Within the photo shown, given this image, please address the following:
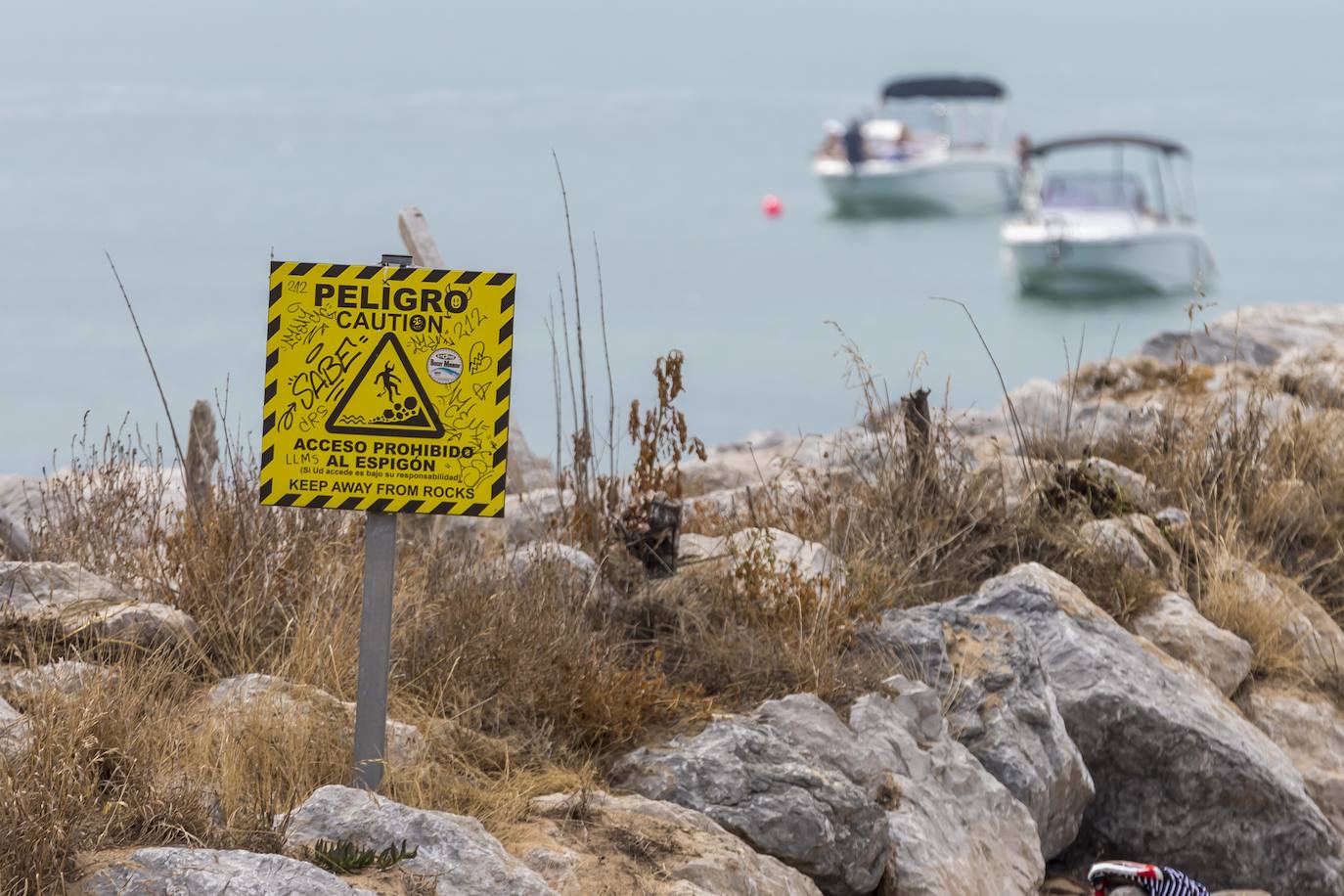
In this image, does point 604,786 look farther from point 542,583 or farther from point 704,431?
point 704,431

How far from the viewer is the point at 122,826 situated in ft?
10.8

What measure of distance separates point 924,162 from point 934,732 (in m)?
44.5

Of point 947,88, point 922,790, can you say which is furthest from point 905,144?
point 922,790

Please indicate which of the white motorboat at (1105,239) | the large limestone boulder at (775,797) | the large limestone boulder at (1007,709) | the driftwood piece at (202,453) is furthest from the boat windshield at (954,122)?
the large limestone boulder at (775,797)

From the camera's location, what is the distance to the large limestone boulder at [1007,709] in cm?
504

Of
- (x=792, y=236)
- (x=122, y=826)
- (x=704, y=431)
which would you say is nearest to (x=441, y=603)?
(x=122, y=826)

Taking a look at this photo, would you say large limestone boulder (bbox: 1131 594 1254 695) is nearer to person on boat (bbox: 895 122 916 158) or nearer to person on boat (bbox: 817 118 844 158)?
person on boat (bbox: 895 122 916 158)

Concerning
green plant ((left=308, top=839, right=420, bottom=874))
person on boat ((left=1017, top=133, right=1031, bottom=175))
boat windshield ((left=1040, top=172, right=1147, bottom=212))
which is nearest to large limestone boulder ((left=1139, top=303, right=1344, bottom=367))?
green plant ((left=308, top=839, right=420, bottom=874))

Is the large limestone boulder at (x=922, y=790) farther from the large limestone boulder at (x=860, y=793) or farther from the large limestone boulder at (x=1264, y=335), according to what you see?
the large limestone boulder at (x=1264, y=335)

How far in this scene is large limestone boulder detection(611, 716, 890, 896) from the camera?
4199 mm

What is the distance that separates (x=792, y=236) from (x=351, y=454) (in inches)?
1928

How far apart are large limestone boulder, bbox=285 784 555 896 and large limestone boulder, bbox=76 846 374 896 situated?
0.21m

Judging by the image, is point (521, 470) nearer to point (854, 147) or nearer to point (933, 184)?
point (933, 184)

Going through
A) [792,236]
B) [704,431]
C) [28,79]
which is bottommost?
[704,431]
